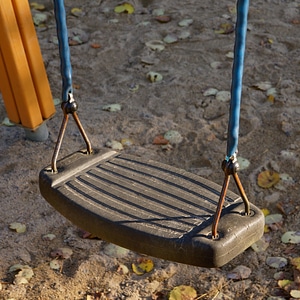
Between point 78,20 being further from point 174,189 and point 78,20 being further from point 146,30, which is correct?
point 174,189

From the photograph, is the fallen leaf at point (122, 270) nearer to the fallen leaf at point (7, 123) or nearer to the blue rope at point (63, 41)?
the blue rope at point (63, 41)

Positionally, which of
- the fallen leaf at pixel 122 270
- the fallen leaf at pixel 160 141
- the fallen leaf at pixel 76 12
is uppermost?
the fallen leaf at pixel 76 12

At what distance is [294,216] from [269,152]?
37cm

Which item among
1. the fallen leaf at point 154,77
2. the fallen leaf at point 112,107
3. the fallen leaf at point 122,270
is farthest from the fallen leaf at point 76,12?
the fallen leaf at point 122,270

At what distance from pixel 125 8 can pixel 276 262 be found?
207 cm

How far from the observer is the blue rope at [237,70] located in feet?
4.63

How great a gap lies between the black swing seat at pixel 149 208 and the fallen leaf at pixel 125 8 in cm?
209

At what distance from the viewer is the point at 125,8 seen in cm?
389

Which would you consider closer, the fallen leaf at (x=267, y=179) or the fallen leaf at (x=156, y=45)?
the fallen leaf at (x=267, y=179)

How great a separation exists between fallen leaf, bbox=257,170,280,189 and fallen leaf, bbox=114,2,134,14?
1.61m

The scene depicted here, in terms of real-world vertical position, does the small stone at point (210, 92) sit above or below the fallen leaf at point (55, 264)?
above

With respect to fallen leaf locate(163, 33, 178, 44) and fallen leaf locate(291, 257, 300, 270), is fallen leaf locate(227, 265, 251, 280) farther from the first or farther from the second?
fallen leaf locate(163, 33, 178, 44)

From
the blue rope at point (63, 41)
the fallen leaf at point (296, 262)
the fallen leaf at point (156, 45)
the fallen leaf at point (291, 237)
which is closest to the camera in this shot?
the blue rope at point (63, 41)

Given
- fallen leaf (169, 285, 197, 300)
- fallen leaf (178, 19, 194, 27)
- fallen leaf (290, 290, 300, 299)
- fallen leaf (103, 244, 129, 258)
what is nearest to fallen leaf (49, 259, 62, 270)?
fallen leaf (103, 244, 129, 258)
